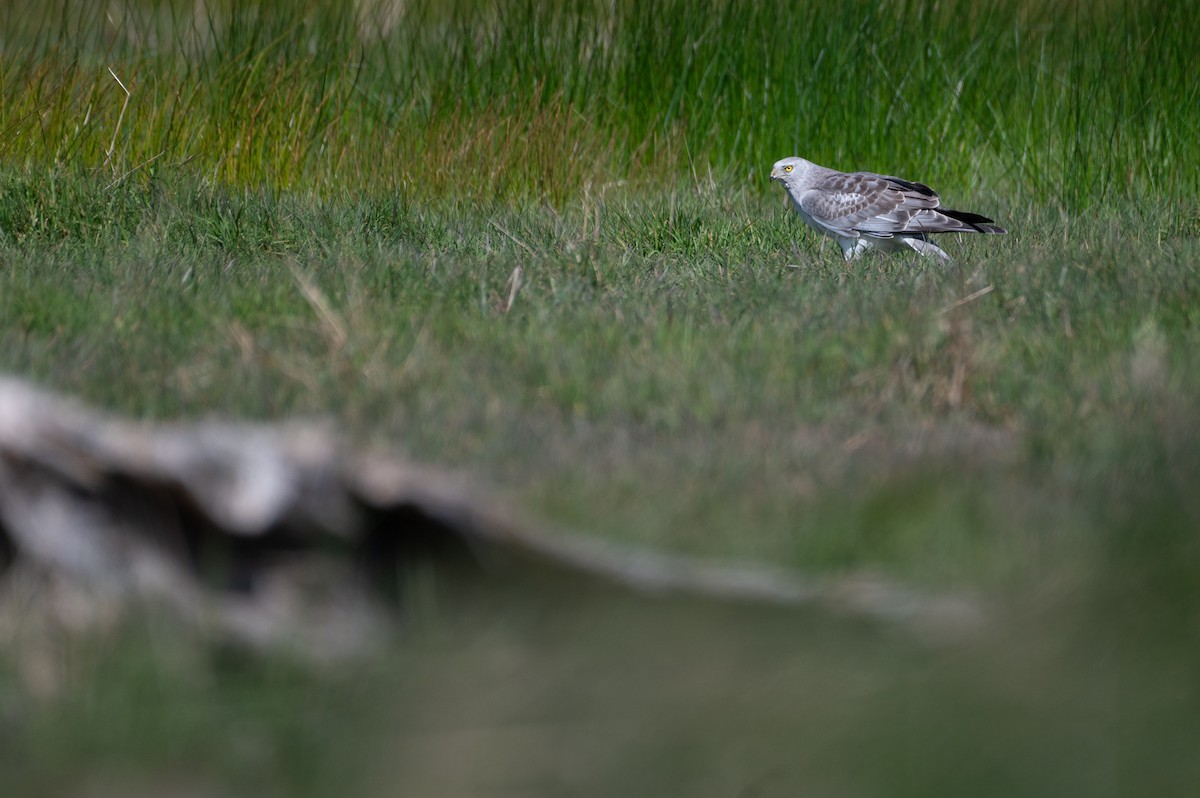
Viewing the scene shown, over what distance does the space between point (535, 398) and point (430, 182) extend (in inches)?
125

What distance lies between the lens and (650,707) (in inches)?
81.8

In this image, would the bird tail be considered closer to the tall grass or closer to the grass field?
the grass field

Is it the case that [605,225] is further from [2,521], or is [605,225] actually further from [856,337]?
[2,521]

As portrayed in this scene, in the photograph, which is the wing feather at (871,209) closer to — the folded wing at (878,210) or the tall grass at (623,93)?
the folded wing at (878,210)

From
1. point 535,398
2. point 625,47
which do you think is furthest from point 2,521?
point 625,47

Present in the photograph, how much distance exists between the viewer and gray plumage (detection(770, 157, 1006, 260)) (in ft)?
18.4

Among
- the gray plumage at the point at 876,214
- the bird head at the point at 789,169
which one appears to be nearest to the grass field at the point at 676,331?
the gray plumage at the point at 876,214

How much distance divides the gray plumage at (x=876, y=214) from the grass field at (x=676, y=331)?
0.13m

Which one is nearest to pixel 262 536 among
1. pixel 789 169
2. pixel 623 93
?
pixel 789 169

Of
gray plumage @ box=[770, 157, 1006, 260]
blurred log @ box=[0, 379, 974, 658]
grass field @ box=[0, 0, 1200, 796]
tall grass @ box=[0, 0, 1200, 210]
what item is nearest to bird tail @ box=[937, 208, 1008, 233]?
gray plumage @ box=[770, 157, 1006, 260]

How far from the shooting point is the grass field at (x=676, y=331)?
6.74ft

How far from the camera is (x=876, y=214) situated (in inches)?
229

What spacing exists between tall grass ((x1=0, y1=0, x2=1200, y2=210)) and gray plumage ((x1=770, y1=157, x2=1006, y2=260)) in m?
0.84

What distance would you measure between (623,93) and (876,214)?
1835mm
